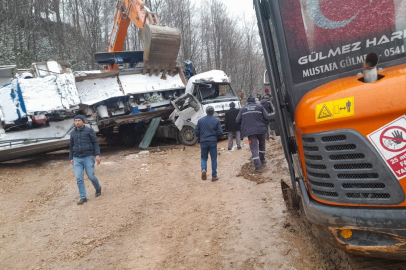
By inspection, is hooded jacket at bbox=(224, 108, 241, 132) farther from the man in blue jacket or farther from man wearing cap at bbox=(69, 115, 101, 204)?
man wearing cap at bbox=(69, 115, 101, 204)

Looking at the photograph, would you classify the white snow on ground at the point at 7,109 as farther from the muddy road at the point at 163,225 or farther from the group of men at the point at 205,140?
the group of men at the point at 205,140

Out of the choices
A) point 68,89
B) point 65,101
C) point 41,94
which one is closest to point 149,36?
point 68,89

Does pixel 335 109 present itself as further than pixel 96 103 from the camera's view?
A: No

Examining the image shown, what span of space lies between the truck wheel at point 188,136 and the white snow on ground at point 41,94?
4.42 metres

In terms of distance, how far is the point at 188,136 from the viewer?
12.4 metres

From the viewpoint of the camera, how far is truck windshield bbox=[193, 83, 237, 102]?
40.9ft

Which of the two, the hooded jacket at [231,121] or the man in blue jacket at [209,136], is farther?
the hooded jacket at [231,121]

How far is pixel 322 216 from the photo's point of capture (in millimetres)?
2479

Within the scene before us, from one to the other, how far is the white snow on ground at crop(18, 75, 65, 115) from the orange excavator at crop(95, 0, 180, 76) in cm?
295

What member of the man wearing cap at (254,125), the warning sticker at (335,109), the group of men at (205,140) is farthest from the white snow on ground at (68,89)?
the warning sticker at (335,109)

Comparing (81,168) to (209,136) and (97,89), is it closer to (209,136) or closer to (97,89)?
(209,136)

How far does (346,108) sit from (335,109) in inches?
3.1

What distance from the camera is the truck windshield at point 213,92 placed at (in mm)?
12477

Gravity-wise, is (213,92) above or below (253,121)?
above
